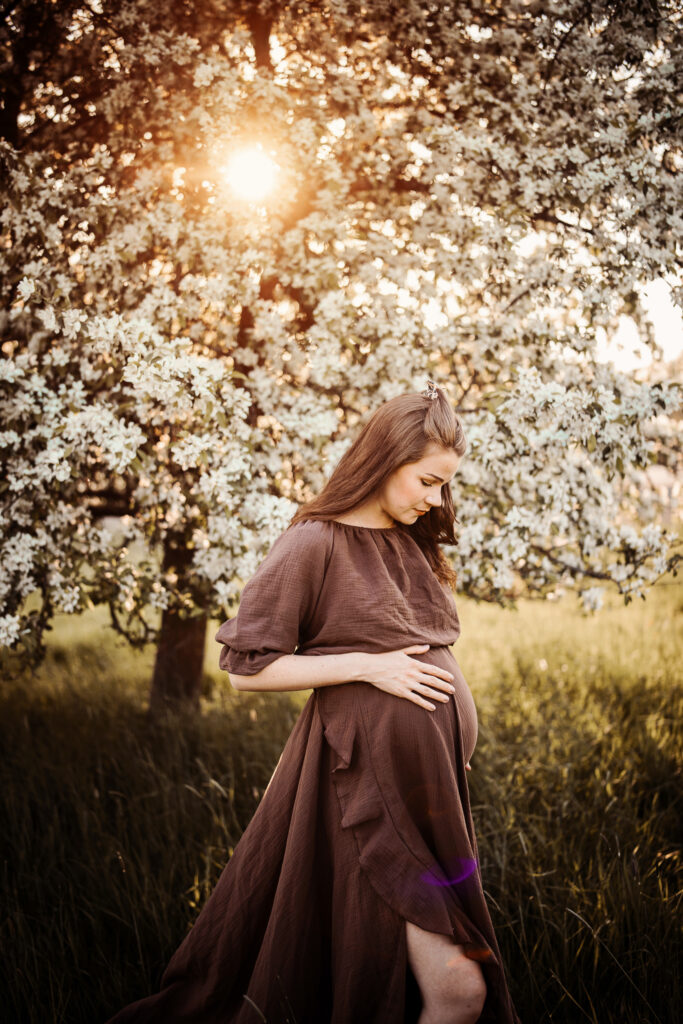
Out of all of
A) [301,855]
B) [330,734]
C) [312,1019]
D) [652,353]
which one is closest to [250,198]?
[652,353]

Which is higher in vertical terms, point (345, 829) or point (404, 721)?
point (404, 721)

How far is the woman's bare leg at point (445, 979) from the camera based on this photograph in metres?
1.93

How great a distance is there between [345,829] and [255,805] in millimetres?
2058

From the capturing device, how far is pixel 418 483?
2283 mm

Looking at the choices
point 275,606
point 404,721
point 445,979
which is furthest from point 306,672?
point 445,979

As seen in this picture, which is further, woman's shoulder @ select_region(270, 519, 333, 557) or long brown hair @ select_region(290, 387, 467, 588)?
long brown hair @ select_region(290, 387, 467, 588)

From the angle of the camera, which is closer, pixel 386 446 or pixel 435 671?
pixel 435 671

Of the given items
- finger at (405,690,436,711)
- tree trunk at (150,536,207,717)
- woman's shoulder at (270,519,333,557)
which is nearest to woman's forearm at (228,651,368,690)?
finger at (405,690,436,711)

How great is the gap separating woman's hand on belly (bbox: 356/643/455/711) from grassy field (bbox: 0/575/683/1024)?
1.37 metres

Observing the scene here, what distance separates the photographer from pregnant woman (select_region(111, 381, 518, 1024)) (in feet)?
6.59

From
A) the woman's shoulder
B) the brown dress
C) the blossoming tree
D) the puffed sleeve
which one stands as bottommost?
the brown dress

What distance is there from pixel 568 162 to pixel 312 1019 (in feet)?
13.5

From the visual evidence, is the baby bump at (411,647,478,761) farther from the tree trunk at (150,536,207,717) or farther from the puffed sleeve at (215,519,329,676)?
the tree trunk at (150,536,207,717)

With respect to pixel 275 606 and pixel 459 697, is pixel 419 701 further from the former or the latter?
pixel 275 606
